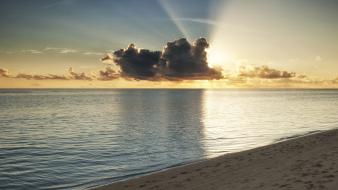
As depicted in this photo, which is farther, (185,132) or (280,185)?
(185,132)

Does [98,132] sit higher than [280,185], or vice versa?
[280,185]

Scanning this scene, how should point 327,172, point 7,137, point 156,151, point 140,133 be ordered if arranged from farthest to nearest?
point 140,133, point 7,137, point 156,151, point 327,172

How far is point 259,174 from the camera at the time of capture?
65.0 feet

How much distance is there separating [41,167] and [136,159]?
26.1ft

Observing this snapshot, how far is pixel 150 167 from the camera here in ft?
91.8

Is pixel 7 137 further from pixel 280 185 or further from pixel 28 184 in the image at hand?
pixel 280 185

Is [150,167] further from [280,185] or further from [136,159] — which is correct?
[280,185]

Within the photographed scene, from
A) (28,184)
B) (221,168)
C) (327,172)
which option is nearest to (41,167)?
(28,184)

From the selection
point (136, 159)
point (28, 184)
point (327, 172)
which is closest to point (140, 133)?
point (136, 159)

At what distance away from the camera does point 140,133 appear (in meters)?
50.8

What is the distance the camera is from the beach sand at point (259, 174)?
17.1 metres

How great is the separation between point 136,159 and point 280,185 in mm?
16878

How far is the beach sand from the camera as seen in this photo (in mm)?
17094

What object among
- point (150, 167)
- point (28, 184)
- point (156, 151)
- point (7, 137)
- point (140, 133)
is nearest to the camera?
point (28, 184)
